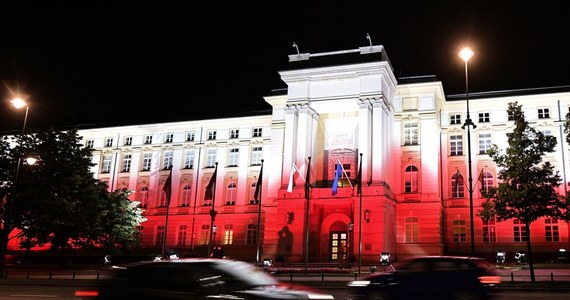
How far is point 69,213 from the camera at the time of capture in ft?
141

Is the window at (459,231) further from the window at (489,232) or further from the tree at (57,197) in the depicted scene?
the tree at (57,197)

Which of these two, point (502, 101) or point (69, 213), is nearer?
point (69, 213)

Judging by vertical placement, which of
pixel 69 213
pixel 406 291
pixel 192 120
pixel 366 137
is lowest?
pixel 406 291

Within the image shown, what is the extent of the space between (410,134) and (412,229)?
9.21m

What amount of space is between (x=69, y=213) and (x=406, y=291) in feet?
113

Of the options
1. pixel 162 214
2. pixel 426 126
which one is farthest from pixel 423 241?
pixel 162 214

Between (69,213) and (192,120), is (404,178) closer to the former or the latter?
(192,120)

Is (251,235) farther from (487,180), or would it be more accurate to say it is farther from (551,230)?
(551,230)

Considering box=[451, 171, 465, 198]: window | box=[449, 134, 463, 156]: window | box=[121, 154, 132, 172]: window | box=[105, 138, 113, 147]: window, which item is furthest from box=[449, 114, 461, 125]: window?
box=[105, 138, 113, 147]: window

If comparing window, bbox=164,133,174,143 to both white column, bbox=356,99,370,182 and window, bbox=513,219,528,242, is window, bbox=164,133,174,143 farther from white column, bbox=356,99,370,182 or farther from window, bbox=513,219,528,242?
window, bbox=513,219,528,242

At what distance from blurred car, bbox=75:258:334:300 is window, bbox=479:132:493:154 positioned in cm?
4520

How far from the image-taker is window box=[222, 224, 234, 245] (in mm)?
57688

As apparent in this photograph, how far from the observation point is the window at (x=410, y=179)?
5056 centimetres

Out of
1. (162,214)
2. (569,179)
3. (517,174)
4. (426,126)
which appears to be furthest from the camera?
(162,214)
